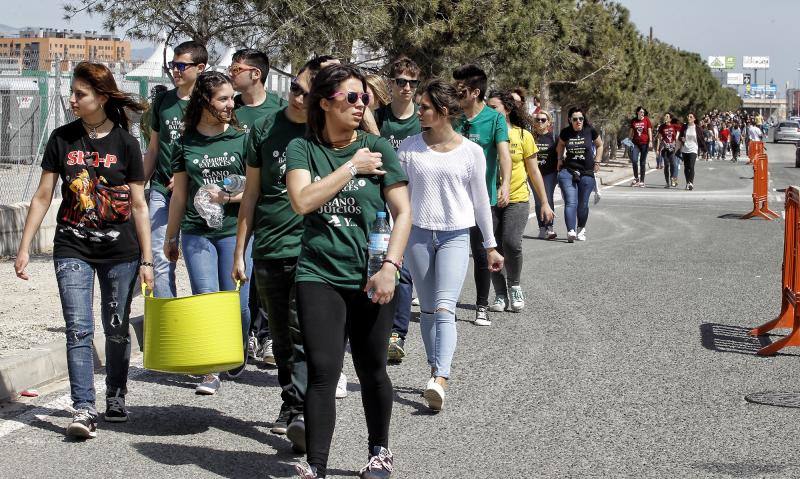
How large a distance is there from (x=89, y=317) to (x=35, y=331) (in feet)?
8.37

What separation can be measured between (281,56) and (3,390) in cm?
802

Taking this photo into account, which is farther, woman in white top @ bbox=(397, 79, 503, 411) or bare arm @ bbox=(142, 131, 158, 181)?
bare arm @ bbox=(142, 131, 158, 181)

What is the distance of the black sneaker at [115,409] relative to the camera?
639 cm

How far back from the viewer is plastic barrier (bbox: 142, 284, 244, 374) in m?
5.89

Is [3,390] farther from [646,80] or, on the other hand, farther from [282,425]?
[646,80]

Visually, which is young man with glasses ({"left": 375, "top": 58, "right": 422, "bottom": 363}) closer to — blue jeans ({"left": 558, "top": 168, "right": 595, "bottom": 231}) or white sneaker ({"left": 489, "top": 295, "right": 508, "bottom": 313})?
white sneaker ({"left": 489, "top": 295, "right": 508, "bottom": 313})

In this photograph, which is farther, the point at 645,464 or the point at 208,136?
the point at 208,136

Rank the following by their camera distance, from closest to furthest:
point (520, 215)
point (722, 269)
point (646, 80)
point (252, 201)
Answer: point (252, 201)
point (520, 215)
point (722, 269)
point (646, 80)

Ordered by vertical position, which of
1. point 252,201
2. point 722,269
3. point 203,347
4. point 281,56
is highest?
point 281,56

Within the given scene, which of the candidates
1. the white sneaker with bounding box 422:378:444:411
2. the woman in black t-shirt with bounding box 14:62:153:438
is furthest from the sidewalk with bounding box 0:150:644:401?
the white sneaker with bounding box 422:378:444:411

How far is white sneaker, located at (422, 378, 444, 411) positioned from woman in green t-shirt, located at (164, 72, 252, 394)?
3.87 feet

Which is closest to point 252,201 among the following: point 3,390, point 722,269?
point 3,390

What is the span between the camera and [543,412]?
665 centimetres

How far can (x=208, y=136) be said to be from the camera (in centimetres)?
701
